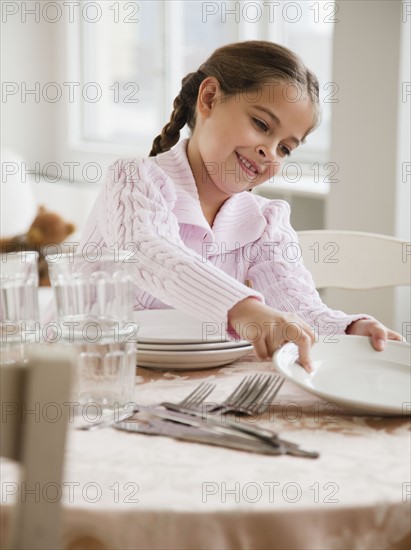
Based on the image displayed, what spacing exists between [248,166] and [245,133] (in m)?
0.07

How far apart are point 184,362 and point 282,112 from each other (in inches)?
22.1

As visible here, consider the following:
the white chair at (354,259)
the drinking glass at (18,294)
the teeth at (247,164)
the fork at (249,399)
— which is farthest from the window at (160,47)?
the drinking glass at (18,294)

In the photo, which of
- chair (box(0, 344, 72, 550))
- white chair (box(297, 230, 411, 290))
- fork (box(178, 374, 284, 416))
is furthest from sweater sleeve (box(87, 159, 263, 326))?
chair (box(0, 344, 72, 550))

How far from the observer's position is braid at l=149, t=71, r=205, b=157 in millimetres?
1724

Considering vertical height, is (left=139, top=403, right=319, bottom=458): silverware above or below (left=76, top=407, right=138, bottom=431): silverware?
above

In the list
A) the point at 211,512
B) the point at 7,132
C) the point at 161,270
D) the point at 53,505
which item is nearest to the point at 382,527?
the point at 211,512

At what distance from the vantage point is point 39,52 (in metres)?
5.04

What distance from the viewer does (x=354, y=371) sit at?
1.09 meters

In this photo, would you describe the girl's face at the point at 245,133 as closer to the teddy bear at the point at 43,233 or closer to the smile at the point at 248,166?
the smile at the point at 248,166

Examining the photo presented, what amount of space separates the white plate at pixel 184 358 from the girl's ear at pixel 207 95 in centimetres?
64

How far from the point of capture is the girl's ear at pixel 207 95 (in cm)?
160

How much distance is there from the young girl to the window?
1.93 m

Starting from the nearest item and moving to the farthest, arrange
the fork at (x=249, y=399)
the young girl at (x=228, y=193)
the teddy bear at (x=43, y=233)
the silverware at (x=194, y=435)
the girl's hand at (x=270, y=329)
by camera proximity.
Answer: the silverware at (x=194, y=435) < the fork at (x=249, y=399) < the girl's hand at (x=270, y=329) < the young girl at (x=228, y=193) < the teddy bear at (x=43, y=233)

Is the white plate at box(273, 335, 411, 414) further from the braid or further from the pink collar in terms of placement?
the braid
